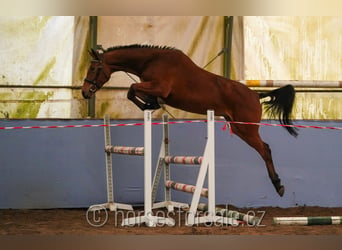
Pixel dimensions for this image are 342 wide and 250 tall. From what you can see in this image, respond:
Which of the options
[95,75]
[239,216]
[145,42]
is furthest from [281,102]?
[95,75]

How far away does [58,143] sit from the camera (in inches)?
196

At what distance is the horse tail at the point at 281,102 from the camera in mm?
4949

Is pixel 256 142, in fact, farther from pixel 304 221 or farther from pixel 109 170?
pixel 304 221

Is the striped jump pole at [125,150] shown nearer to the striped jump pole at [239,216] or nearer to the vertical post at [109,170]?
the vertical post at [109,170]

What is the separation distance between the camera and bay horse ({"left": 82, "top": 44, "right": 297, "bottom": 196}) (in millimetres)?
4645

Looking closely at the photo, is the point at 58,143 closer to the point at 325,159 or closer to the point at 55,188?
the point at 55,188

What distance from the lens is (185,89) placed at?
15.6 ft

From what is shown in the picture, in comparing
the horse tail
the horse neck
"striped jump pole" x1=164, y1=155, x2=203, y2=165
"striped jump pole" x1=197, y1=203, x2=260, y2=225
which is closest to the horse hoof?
the horse tail

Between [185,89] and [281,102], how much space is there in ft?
2.83

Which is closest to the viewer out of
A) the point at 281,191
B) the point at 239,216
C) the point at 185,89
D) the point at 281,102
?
the point at 239,216

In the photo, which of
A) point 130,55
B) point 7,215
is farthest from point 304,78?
point 7,215

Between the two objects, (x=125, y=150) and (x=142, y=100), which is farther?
(x=142, y=100)

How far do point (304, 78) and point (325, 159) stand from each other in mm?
752

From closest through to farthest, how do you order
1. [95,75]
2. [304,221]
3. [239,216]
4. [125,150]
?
1. [304,221]
2. [239,216]
3. [125,150]
4. [95,75]
